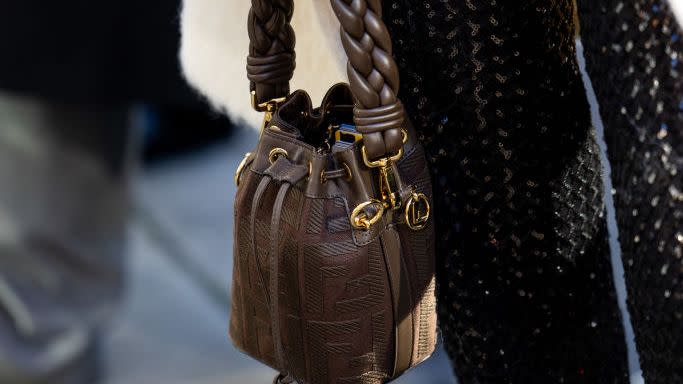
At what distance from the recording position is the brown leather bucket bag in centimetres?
42

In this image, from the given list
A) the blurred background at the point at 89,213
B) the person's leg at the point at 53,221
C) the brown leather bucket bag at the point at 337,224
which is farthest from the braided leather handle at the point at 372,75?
the person's leg at the point at 53,221

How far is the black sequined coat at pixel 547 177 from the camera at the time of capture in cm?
40

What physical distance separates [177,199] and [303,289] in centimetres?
172

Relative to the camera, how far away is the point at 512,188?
0.48 meters

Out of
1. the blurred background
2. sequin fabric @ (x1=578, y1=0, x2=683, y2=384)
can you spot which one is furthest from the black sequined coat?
the blurred background

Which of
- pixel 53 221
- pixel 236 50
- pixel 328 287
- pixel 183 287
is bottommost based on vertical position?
pixel 183 287

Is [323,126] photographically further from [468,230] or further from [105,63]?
[105,63]

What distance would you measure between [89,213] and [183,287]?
516 millimetres

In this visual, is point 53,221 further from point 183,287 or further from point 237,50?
point 237,50

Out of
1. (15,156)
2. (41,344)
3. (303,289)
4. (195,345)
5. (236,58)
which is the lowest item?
(195,345)

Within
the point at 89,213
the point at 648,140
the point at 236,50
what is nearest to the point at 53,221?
the point at 89,213

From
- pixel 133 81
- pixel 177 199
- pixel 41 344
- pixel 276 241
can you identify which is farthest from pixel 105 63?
pixel 177 199

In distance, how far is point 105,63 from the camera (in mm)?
1088

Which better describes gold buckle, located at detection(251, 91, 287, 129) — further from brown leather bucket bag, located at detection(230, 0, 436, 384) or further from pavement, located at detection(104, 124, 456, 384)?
pavement, located at detection(104, 124, 456, 384)
